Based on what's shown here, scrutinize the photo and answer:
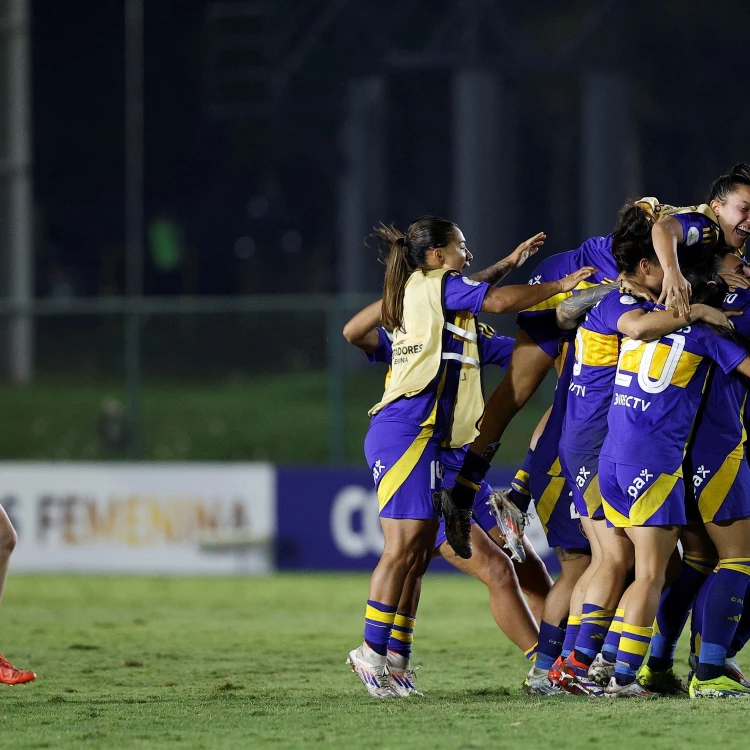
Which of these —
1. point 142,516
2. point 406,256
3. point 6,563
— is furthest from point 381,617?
point 142,516

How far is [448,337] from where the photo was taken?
6.45 meters

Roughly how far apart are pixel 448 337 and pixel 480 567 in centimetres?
111

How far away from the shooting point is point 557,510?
21.9ft

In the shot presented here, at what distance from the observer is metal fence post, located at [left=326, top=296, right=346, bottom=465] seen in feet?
48.2

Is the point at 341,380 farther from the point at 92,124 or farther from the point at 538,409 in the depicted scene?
the point at 92,124

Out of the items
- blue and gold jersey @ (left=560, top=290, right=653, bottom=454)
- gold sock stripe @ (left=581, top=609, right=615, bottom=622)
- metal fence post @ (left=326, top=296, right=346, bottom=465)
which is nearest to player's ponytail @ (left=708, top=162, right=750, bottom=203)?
blue and gold jersey @ (left=560, top=290, right=653, bottom=454)

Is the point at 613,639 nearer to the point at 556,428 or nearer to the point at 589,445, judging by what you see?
the point at 589,445

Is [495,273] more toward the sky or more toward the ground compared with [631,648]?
more toward the sky

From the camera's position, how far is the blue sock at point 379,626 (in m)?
6.35

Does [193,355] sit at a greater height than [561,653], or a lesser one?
greater

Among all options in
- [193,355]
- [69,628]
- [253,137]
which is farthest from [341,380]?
[253,137]

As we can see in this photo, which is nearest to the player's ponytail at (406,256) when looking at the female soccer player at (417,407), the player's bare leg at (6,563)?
the female soccer player at (417,407)

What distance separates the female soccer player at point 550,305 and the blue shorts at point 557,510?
207 millimetres

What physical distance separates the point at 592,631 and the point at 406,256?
1842 millimetres
